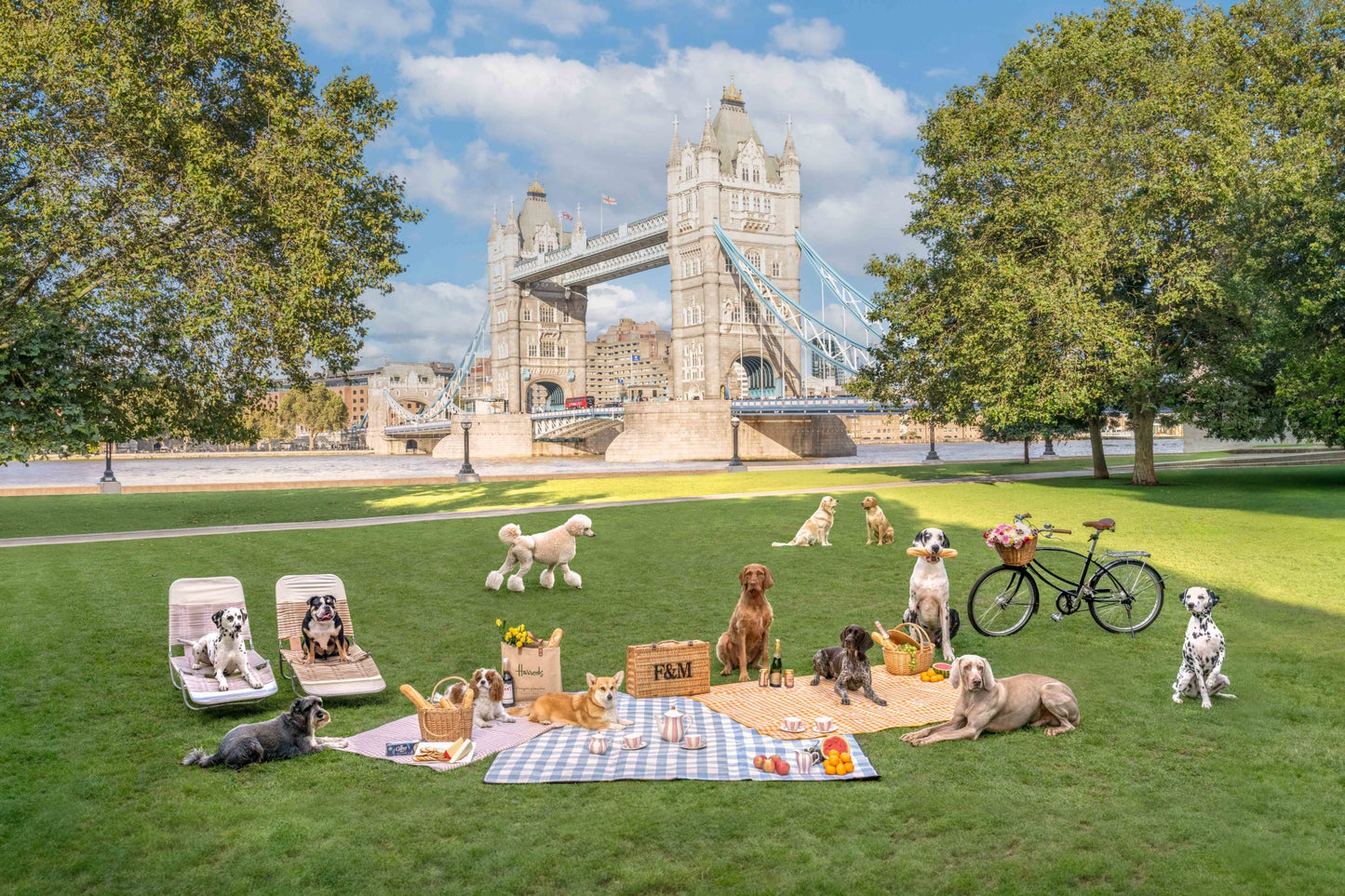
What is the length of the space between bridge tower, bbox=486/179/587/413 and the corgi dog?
136 meters

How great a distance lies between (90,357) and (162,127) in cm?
528

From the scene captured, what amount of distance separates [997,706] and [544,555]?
788 cm

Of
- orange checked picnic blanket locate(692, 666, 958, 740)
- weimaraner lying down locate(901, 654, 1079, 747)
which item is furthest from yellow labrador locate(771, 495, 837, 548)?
weimaraner lying down locate(901, 654, 1079, 747)

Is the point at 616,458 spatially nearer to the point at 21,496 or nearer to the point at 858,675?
the point at 21,496

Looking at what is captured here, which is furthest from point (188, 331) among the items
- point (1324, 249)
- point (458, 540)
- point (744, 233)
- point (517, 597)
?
point (744, 233)

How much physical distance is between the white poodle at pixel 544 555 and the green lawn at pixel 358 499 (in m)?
13.0

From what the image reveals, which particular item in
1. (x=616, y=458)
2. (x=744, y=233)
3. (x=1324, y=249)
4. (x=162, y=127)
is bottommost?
(x=616, y=458)

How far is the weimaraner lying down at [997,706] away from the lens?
24.3 feet

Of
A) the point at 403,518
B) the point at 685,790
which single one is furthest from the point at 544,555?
the point at 403,518

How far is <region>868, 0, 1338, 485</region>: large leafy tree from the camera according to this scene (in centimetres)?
2800

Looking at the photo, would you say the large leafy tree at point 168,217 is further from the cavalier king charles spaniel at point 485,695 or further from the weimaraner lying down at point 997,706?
the weimaraner lying down at point 997,706

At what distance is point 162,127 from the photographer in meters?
19.7

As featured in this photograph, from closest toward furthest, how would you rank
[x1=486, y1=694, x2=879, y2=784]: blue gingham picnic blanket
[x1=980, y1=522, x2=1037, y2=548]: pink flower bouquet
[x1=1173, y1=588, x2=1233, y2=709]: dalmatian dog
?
1. [x1=486, y1=694, x2=879, y2=784]: blue gingham picnic blanket
2. [x1=1173, y1=588, x2=1233, y2=709]: dalmatian dog
3. [x1=980, y1=522, x2=1037, y2=548]: pink flower bouquet

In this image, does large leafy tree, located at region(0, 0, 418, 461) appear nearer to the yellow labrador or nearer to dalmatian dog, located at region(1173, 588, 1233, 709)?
the yellow labrador
